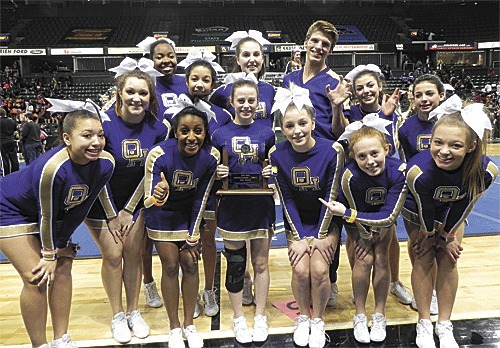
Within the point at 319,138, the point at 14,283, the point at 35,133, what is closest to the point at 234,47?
the point at 319,138

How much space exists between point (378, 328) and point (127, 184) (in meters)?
1.75

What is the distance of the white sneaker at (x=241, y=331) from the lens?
2686 millimetres

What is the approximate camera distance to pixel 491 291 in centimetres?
341

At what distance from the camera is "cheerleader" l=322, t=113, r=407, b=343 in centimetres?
255

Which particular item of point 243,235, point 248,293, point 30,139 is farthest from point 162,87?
point 30,139

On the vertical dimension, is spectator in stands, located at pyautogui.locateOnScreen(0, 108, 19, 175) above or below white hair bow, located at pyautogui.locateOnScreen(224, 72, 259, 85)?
below

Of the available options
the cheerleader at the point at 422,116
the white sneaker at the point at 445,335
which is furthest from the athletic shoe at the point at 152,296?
the cheerleader at the point at 422,116

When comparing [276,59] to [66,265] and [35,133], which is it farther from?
[66,265]

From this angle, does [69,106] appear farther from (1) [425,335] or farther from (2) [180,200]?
(1) [425,335]

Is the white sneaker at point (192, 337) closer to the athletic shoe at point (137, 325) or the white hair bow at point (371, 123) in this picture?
the athletic shoe at point (137, 325)

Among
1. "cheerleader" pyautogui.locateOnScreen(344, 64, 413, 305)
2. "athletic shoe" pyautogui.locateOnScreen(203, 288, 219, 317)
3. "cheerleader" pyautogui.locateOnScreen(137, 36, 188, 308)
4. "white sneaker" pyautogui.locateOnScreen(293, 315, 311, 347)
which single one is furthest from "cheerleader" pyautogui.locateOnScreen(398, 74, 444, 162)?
"athletic shoe" pyautogui.locateOnScreen(203, 288, 219, 317)

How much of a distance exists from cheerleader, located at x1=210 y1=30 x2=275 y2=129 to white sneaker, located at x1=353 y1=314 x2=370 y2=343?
1.32 m

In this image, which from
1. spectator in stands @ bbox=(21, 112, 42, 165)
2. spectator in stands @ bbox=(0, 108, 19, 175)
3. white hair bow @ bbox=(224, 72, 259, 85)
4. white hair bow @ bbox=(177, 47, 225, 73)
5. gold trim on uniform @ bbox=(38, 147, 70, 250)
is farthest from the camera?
spectator in stands @ bbox=(21, 112, 42, 165)

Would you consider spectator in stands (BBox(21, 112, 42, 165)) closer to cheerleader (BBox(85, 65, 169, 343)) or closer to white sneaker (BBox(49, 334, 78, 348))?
cheerleader (BBox(85, 65, 169, 343))
